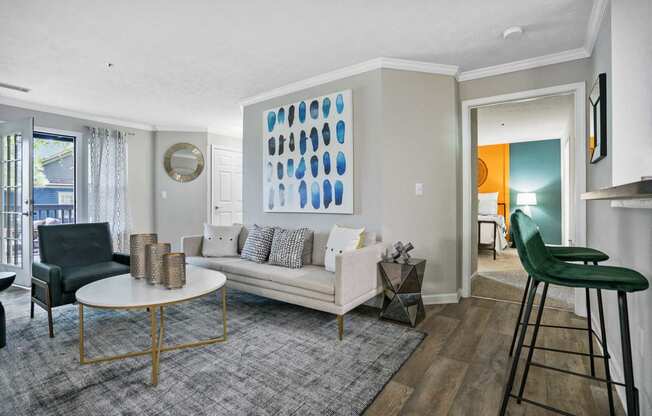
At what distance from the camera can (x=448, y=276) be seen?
3393 mm

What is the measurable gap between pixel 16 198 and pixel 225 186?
3062mm

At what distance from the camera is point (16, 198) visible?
4012 millimetres

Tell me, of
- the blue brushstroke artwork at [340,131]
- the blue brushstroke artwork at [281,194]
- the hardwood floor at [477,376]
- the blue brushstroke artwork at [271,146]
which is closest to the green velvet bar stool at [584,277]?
the hardwood floor at [477,376]

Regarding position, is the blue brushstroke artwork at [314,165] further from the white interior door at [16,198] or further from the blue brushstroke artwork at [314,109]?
the white interior door at [16,198]

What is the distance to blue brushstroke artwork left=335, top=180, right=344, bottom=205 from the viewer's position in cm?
346

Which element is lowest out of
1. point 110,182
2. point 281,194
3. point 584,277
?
point 584,277

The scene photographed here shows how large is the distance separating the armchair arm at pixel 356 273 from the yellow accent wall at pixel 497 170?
18.9 ft

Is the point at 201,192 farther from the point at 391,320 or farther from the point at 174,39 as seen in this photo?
the point at 391,320

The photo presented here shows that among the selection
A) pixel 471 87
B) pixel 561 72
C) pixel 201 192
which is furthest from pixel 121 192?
pixel 561 72

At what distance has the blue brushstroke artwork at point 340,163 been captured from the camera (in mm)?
3445

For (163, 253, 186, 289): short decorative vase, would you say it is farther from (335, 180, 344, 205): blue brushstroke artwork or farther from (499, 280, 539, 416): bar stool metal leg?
(499, 280, 539, 416): bar stool metal leg

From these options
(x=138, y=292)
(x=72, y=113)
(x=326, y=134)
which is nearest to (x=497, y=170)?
(x=326, y=134)

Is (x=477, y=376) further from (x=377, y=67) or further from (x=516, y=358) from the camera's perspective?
(x=377, y=67)

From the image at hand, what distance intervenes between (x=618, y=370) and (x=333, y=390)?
1597mm
